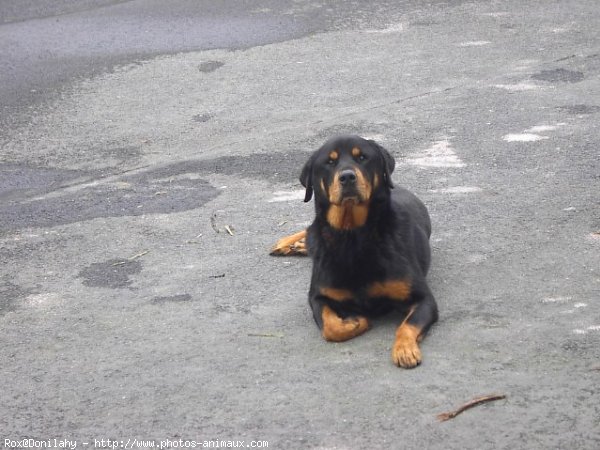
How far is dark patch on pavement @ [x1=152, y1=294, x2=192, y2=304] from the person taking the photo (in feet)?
19.9

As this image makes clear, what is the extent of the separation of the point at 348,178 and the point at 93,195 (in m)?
3.21

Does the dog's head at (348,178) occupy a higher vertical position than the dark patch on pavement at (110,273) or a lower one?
higher

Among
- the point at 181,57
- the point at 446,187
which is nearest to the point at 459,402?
the point at 446,187

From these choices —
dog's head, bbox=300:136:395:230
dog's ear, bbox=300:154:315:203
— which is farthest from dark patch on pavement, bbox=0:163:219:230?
dog's head, bbox=300:136:395:230

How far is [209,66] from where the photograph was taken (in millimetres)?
11000

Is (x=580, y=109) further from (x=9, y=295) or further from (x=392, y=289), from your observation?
(x=9, y=295)

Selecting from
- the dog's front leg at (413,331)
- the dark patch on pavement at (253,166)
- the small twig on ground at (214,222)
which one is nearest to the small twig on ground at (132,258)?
the small twig on ground at (214,222)

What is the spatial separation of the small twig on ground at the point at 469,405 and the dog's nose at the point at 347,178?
4.45 feet

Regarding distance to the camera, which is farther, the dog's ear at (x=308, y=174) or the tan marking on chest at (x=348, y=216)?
the dog's ear at (x=308, y=174)

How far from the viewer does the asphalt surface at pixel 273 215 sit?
471cm

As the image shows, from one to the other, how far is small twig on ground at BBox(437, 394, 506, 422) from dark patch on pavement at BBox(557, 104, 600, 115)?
15.6 ft

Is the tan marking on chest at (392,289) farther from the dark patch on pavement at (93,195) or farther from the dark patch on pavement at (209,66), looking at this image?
the dark patch on pavement at (209,66)

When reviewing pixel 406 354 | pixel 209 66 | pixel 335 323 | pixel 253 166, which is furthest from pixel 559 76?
pixel 406 354

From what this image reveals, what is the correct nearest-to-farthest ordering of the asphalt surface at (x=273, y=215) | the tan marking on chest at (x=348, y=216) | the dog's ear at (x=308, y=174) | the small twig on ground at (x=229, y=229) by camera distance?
the asphalt surface at (x=273, y=215) < the tan marking on chest at (x=348, y=216) < the dog's ear at (x=308, y=174) < the small twig on ground at (x=229, y=229)
